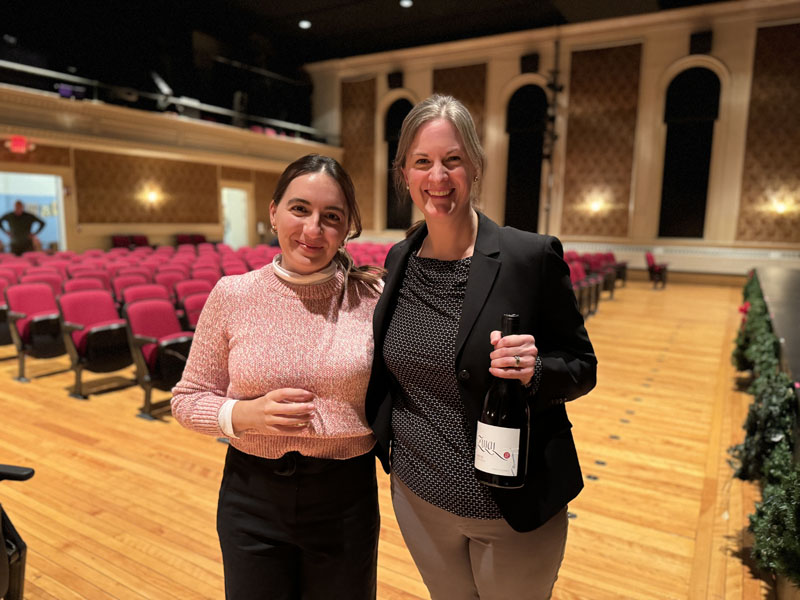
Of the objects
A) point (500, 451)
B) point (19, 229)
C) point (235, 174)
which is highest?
point (235, 174)

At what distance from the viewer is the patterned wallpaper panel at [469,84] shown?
14.7m

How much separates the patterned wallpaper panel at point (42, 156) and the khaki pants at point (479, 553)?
1208 centimetres

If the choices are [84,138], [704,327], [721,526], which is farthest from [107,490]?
[84,138]

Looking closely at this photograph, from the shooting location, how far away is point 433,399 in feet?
3.71

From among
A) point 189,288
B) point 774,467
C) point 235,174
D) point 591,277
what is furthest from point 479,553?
point 235,174

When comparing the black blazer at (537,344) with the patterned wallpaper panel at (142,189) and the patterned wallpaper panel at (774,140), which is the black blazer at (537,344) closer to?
Result: the patterned wallpaper panel at (142,189)

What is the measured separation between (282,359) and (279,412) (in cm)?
13

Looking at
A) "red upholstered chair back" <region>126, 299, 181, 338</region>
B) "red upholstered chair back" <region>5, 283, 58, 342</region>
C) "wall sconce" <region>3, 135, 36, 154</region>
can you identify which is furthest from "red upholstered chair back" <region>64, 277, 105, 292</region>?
"wall sconce" <region>3, 135, 36, 154</region>

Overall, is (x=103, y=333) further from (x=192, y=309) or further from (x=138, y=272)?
(x=138, y=272)

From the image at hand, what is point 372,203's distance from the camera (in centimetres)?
1661

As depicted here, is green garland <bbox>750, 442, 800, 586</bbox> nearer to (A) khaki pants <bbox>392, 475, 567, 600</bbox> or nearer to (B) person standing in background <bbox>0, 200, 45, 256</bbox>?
(A) khaki pants <bbox>392, 475, 567, 600</bbox>

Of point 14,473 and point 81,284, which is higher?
point 81,284

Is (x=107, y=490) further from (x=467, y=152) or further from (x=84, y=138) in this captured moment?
(x=84, y=138)

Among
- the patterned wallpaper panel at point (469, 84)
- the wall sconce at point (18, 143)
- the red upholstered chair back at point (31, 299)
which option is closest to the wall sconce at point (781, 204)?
the patterned wallpaper panel at point (469, 84)
